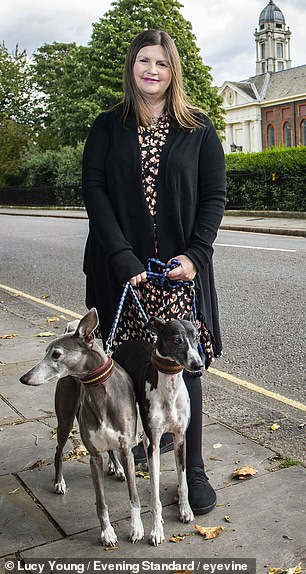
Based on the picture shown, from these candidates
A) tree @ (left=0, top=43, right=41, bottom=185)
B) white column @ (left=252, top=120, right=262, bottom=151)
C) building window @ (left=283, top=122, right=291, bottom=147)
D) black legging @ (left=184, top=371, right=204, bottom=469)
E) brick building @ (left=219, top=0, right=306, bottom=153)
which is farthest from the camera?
white column @ (left=252, top=120, right=262, bottom=151)

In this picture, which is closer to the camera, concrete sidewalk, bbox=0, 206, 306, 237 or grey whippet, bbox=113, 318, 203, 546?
grey whippet, bbox=113, 318, 203, 546

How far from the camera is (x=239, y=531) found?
2.91 meters

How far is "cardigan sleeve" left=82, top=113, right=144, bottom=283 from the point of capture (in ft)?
10.2

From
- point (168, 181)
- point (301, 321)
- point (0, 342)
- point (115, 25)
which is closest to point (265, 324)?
→ point (301, 321)

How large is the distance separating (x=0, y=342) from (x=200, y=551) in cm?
397

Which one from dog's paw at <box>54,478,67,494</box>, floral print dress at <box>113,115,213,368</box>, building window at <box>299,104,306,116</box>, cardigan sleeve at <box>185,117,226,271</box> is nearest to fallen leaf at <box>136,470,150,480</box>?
dog's paw at <box>54,478,67,494</box>

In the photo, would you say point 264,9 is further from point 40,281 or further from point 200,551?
point 200,551

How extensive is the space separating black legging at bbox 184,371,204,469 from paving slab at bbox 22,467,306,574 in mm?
208

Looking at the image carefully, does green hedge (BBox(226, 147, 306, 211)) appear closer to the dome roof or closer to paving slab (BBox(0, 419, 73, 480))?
paving slab (BBox(0, 419, 73, 480))

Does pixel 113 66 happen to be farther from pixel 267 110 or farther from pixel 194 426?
pixel 194 426

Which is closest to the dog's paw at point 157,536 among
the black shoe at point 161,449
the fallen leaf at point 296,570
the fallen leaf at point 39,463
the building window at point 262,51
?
the fallen leaf at point 296,570

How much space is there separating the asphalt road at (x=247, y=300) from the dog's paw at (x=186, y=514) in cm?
107

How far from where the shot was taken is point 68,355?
275cm

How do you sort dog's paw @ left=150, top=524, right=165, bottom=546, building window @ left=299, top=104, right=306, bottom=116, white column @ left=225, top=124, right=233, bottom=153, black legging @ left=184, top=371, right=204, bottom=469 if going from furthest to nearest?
white column @ left=225, top=124, right=233, bottom=153, building window @ left=299, top=104, right=306, bottom=116, black legging @ left=184, top=371, right=204, bottom=469, dog's paw @ left=150, top=524, right=165, bottom=546
